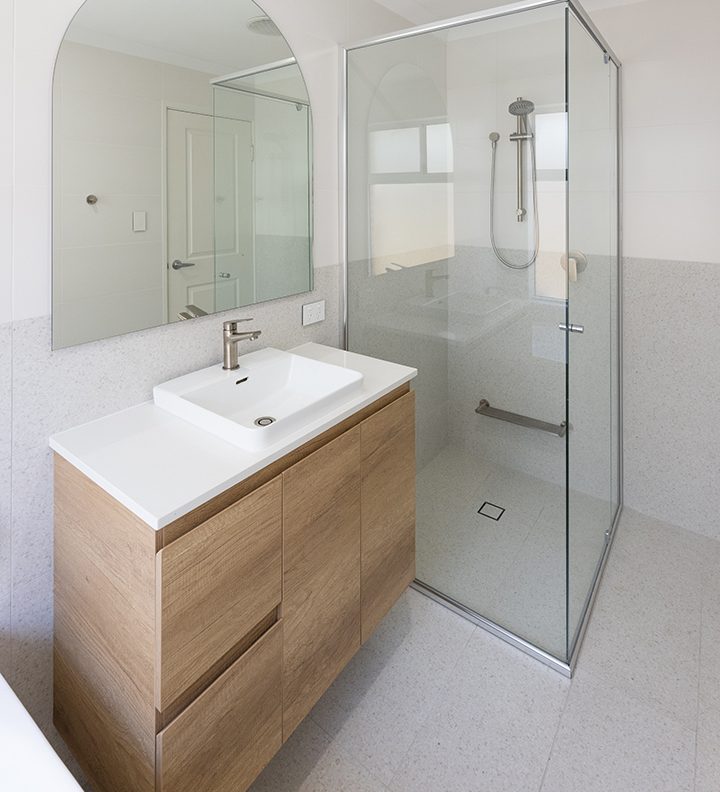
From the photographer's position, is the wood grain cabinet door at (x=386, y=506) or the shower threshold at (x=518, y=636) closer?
the wood grain cabinet door at (x=386, y=506)

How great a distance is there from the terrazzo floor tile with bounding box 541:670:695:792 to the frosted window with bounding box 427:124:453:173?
1.83 meters

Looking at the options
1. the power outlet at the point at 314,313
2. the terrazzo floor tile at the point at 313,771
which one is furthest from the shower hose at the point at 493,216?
the terrazzo floor tile at the point at 313,771

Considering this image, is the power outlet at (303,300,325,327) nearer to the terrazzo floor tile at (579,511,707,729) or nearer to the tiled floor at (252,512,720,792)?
the tiled floor at (252,512,720,792)

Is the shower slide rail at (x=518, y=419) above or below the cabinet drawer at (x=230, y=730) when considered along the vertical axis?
above

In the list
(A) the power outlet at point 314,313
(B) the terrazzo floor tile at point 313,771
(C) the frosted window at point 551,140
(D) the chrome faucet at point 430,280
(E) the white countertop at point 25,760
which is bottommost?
(B) the terrazzo floor tile at point 313,771

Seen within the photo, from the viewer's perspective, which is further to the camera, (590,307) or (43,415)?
(590,307)

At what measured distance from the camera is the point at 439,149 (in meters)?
1.94

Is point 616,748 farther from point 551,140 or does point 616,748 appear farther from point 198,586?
point 551,140

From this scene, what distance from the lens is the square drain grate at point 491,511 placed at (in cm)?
210

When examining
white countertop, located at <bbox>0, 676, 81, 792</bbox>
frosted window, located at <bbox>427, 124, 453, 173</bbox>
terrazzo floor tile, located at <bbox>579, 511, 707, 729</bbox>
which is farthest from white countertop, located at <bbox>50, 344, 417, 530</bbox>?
terrazzo floor tile, located at <bbox>579, 511, 707, 729</bbox>

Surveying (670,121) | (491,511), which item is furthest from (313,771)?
(670,121)

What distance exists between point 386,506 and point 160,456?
28.5 inches

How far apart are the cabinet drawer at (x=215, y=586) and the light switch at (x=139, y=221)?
0.76m

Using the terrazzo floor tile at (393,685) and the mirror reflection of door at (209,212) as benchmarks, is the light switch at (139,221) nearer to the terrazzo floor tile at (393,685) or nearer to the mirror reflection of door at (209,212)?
the mirror reflection of door at (209,212)
